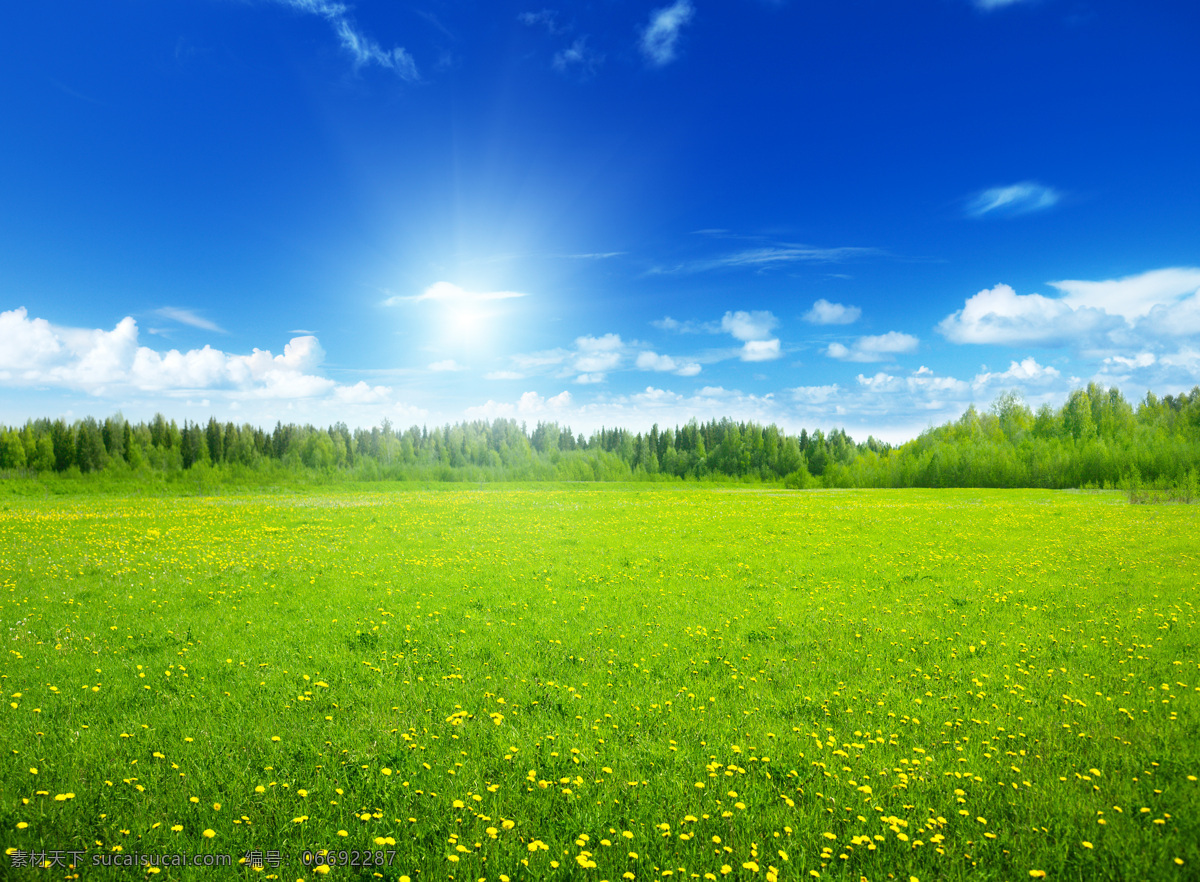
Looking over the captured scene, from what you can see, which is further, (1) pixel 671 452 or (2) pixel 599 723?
(1) pixel 671 452

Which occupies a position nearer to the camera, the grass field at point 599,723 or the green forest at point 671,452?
the grass field at point 599,723

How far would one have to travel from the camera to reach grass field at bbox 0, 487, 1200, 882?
6.10m

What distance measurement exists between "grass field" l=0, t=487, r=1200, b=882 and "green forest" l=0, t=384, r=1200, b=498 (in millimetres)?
79620

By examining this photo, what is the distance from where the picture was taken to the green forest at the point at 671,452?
337ft

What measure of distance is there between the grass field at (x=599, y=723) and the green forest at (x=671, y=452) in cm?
7962

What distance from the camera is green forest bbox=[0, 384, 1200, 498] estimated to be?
103 metres

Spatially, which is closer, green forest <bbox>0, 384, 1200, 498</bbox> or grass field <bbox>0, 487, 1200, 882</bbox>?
grass field <bbox>0, 487, 1200, 882</bbox>

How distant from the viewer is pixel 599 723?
8828 millimetres

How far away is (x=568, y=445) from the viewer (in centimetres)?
19275

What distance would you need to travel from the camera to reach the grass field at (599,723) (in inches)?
240

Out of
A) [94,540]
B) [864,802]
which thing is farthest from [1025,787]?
[94,540]

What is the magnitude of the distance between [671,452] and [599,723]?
514 feet

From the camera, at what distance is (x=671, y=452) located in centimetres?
16438

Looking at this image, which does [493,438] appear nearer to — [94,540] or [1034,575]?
[94,540]
